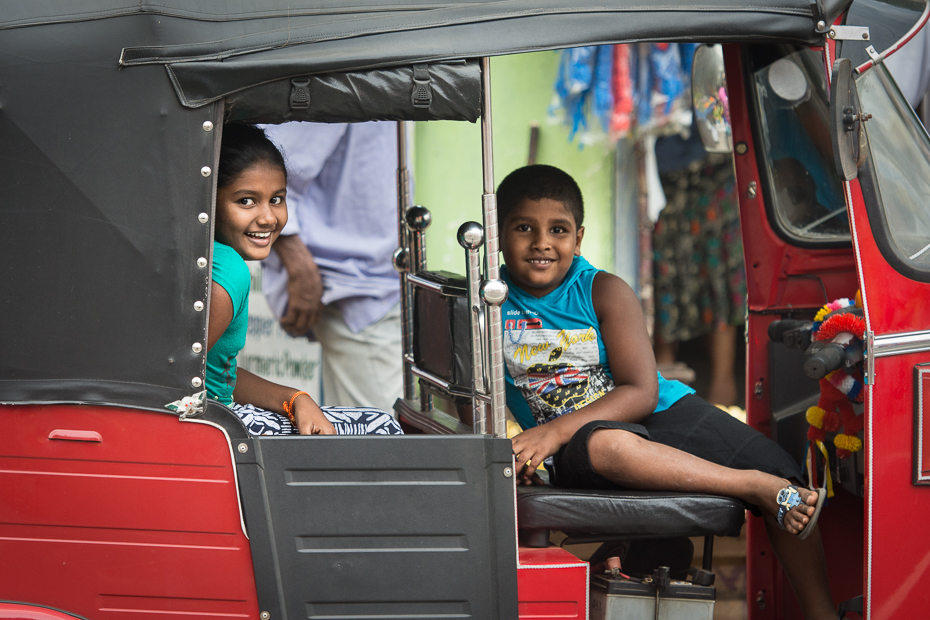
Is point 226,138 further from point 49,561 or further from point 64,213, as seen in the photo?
point 49,561

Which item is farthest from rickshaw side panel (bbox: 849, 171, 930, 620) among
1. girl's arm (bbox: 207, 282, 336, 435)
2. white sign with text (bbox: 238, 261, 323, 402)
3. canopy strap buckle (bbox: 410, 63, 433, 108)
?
white sign with text (bbox: 238, 261, 323, 402)

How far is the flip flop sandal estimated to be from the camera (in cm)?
211

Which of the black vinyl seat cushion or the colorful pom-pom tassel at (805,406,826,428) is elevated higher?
the colorful pom-pom tassel at (805,406,826,428)

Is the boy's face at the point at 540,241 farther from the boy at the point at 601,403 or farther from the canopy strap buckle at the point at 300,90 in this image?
the canopy strap buckle at the point at 300,90

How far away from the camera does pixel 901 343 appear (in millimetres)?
2072

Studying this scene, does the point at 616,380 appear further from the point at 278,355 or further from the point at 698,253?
the point at 698,253

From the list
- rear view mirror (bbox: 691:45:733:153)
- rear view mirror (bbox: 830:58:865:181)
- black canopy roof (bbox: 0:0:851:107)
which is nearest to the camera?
black canopy roof (bbox: 0:0:851:107)

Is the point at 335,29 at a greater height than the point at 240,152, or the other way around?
the point at 335,29

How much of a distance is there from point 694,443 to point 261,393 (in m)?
1.28

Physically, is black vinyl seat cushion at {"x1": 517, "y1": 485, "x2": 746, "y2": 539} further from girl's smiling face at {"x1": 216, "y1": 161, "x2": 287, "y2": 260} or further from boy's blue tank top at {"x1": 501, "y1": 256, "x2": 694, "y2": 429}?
girl's smiling face at {"x1": 216, "y1": 161, "x2": 287, "y2": 260}

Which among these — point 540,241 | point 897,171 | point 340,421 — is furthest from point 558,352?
point 897,171

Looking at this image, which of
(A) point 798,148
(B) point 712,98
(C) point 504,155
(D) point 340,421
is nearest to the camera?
(D) point 340,421

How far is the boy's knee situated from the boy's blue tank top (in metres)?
0.31

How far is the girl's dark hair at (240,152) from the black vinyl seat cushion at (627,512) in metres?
1.09
